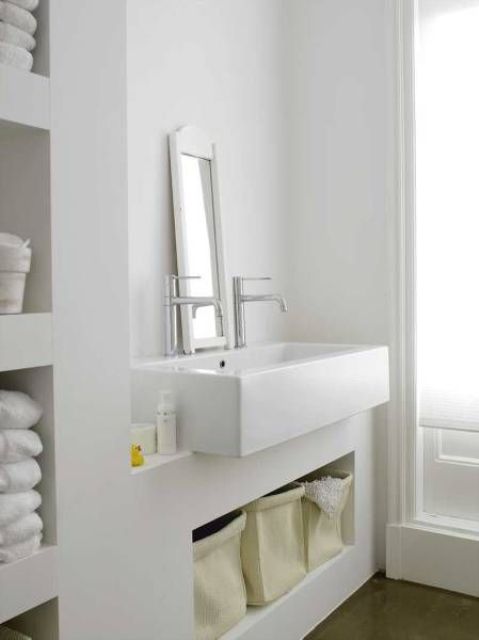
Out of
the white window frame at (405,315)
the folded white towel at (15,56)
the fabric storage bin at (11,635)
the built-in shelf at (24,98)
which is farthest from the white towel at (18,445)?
the white window frame at (405,315)

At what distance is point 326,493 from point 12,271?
145cm

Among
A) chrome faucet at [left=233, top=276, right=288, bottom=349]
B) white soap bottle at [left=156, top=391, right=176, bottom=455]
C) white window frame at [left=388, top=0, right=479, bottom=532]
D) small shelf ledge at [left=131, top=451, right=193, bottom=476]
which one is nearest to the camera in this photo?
small shelf ledge at [left=131, top=451, right=193, bottom=476]

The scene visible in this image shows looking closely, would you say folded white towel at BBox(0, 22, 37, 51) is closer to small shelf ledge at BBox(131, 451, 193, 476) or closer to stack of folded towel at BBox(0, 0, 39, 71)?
stack of folded towel at BBox(0, 0, 39, 71)

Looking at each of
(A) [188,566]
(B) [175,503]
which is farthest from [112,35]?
(A) [188,566]

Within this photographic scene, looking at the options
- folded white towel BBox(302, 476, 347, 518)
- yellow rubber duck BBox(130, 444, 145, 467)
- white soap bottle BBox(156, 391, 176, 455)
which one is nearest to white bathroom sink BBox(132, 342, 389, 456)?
white soap bottle BBox(156, 391, 176, 455)

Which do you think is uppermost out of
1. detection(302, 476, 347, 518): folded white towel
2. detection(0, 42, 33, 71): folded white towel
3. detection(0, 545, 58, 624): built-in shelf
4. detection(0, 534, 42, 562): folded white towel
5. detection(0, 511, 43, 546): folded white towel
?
detection(0, 42, 33, 71): folded white towel

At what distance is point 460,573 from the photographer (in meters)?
2.54

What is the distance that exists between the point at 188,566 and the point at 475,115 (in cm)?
186

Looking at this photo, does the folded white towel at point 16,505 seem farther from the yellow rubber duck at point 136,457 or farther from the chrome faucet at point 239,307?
the chrome faucet at point 239,307

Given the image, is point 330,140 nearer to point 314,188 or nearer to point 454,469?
point 314,188

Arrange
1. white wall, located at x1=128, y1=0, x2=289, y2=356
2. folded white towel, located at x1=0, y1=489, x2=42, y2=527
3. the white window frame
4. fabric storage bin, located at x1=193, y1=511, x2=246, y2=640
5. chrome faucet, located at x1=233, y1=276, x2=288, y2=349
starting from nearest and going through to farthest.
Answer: folded white towel, located at x1=0, y1=489, x2=42, y2=527 < fabric storage bin, located at x1=193, y1=511, x2=246, y2=640 < white wall, located at x1=128, y1=0, x2=289, y2=356 < chrome faucet, located at x1=233, y1=276, x2=288, y2=349 < the white window frame

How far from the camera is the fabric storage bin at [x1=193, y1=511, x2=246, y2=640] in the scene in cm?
185

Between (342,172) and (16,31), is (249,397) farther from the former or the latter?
(342,172)

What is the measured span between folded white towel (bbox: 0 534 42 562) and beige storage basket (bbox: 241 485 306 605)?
0.85m
